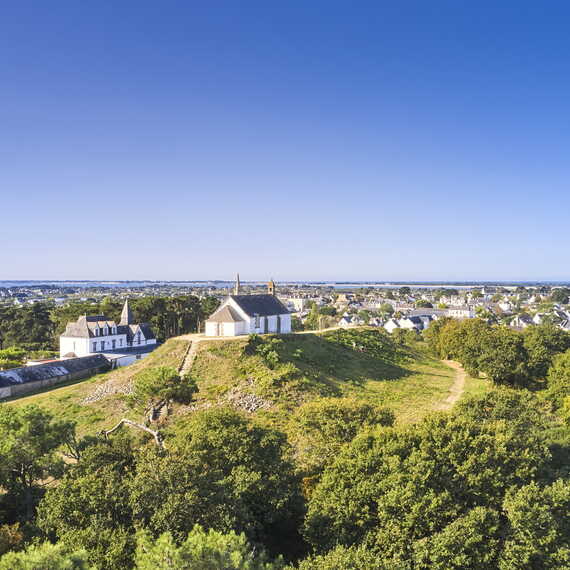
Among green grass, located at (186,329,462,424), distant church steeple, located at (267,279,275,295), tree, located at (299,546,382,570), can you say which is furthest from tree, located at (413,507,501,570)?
distant church steeple, located at (267,279,275,295)

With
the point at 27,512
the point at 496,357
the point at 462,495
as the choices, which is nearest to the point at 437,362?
the point at 496,357

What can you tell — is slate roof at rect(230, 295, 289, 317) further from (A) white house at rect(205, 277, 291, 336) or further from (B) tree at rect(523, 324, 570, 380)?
(B) tree at rect(523, 324, 570, 380)

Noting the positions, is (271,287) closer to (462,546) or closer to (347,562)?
(462,546)

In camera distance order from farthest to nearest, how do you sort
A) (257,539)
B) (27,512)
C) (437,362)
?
(437,362)
(27,512)
(257,539)

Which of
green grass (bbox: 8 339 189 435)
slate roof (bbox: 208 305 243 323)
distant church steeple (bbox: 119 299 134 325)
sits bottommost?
green grass (bbox: 8 339 189 435)

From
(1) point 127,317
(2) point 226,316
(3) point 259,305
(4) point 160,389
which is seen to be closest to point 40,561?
(4) point 160,389

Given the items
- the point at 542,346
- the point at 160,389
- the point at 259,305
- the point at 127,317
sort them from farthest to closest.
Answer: the point at 127,317, the point at 259,305, the point at 542,346, the point at 160,389

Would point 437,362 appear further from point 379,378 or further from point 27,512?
point 27,512
